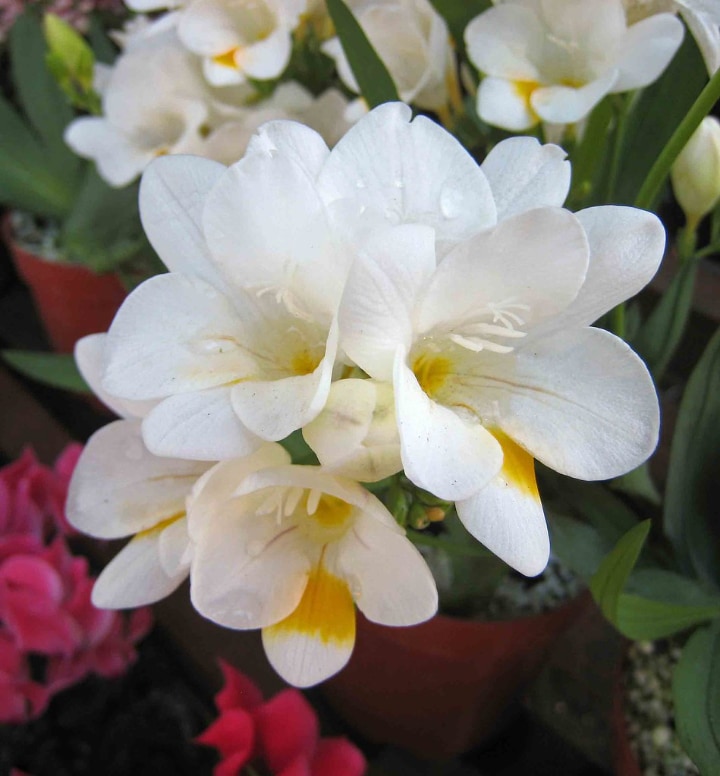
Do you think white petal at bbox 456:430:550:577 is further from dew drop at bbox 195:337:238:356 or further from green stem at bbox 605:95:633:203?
green stem at bbox 605:95:633:203

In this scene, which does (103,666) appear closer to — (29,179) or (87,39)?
(29,179)

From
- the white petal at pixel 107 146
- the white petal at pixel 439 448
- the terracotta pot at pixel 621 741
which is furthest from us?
the white petal at pixel 107 146

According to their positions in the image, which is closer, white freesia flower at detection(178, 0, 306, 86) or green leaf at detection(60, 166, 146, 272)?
white freesia flower at detection(178, 0, 306, 86)

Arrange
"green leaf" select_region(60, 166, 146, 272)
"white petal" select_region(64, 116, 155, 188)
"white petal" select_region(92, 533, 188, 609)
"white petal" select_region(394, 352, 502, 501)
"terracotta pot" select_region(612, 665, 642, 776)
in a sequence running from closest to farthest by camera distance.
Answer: "white petal" select_region(394, 352, 502, 501)
"white petal" select_region(92, 533, 188, 609)
"terracotta pot" select_region(612, 665, 642, 776)
"white petal" select_region(64, 116, 155, 188)
"green leaf" select_region(60, 166, 146, 272)

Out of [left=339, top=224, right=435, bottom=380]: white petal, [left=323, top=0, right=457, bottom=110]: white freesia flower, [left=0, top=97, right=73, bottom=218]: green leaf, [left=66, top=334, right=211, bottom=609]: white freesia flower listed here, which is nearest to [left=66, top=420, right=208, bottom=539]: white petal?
[left=66, top=334, right=211, bottom=609]: white freesia flower

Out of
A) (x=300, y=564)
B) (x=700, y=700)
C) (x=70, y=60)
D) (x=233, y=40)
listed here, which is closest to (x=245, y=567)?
(x=300, y=564)

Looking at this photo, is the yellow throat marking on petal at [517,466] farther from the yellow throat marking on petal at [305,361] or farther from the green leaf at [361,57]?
the green leaf at [361,57]

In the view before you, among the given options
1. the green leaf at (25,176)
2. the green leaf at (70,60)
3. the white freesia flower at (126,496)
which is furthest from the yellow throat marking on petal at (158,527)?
the green leaf at (25,176)
